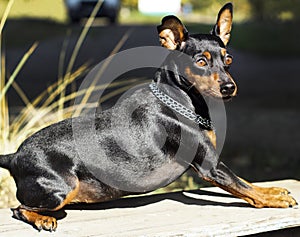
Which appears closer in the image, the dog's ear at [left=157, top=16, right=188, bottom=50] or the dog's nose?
the dog's nose

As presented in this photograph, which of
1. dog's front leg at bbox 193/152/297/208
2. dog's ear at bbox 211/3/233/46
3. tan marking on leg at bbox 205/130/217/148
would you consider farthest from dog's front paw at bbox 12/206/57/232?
dog's ear at bbox 211/3/233/46

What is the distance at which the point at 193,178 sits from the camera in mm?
5203

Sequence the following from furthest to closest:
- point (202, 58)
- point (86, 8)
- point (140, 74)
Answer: point (86, 8) → point (140, 74) → point (202, 58)

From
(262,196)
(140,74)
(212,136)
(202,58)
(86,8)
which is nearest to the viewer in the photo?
(202,58)

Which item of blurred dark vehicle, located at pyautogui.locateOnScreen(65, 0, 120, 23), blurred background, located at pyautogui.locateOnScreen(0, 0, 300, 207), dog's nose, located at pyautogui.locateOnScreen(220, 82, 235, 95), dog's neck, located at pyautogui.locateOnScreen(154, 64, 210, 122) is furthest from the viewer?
blurred dark vehicle, located at pyautogui.locateOnScreen(65, 0, 120, 23)

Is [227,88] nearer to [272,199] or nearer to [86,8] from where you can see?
[272,199]

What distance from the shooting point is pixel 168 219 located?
117 inches

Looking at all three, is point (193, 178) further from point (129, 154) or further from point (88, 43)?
point (88, 43)

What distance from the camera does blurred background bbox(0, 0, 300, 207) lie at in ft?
16.2

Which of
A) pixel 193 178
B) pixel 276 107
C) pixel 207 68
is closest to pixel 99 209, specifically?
pixel 207 68

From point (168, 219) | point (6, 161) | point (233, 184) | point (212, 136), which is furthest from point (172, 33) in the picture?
point (6, 161)

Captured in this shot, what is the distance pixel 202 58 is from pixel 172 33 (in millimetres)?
246

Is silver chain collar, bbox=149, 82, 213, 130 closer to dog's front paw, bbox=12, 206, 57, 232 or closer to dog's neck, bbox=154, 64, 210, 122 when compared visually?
dog's neck, bbox=154, 64, 210, 122

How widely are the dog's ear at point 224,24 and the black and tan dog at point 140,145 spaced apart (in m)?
0.02
